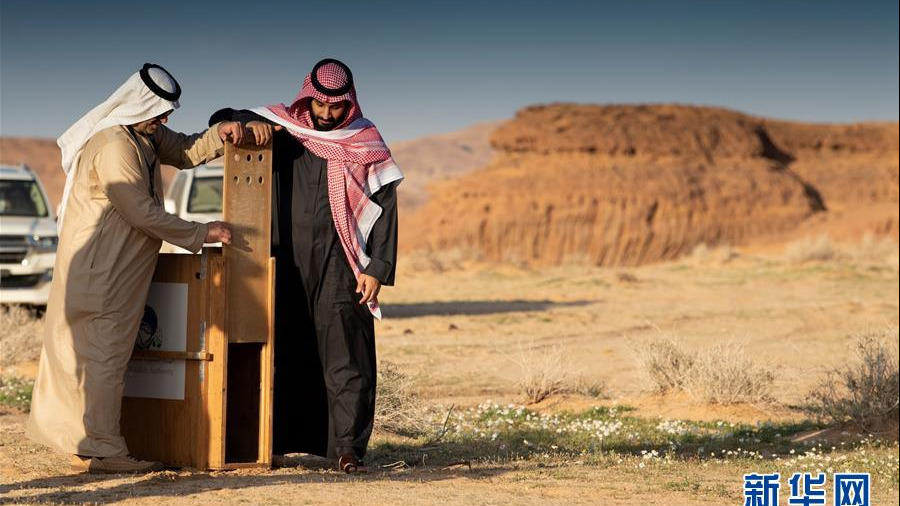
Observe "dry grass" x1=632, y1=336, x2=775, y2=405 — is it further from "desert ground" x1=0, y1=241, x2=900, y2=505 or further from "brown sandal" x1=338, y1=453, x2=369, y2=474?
"brown sandal" x1=338, y1=453, x2=369, y2=474

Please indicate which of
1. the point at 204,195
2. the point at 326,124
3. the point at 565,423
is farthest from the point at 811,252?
the point at 326,124

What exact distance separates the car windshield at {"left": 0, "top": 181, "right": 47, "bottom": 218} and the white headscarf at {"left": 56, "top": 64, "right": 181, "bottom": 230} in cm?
1028

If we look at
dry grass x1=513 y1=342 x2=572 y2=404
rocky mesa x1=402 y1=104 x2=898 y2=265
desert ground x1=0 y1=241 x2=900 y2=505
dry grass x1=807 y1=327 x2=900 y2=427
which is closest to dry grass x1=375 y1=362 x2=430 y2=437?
desert ground x1=0 y1=241 x2=900 y2=505

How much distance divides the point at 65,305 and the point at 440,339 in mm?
10149

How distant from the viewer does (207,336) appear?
645 centimetres

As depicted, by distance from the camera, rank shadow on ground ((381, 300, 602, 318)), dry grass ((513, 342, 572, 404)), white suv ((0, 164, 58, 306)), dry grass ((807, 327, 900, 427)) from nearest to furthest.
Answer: dry grass ((807, 327, 900, 427)), dry grass ((513, 342, 572, 404)), white suv ((0, 164, 58, 306)), shadow on ground ((381, 300, 602, 318))

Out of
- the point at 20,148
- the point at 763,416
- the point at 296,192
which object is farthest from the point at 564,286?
the point at 20,148

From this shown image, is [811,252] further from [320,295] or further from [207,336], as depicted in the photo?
[207,336]

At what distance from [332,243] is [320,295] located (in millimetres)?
302

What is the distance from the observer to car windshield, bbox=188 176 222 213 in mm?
16484

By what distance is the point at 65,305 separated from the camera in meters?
6.33

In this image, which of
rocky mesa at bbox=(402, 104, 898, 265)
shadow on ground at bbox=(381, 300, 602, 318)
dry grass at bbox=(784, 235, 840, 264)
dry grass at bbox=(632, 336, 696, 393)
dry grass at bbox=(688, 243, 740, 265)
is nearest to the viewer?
dry grass at bbox=(632, 336, 696, 393)

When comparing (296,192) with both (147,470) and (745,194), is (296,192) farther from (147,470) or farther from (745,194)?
(745,194)

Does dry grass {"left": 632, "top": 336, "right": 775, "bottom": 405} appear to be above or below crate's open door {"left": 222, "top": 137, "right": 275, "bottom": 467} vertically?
below
